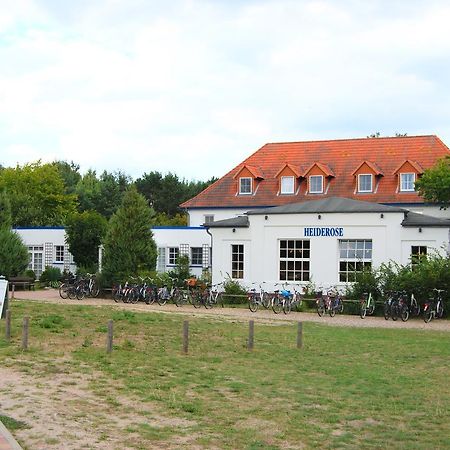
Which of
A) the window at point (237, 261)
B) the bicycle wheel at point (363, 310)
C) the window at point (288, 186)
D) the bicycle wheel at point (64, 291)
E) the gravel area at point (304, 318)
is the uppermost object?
the window at point (288, 186)

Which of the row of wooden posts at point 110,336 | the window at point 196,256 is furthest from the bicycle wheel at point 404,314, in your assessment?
the window at point 196,256

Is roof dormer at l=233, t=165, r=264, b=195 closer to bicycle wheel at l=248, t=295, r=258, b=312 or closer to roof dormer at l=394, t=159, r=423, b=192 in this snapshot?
roof dormer at l=394, t=159, r=423, b=192

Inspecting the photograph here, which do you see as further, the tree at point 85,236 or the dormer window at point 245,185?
the dormer window at point 245,185

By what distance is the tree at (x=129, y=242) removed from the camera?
3644 centimetres

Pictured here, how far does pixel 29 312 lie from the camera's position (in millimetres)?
23750

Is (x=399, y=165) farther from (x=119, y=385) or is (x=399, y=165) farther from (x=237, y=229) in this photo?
(x=119, y=385)

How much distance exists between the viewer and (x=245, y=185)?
5128cm

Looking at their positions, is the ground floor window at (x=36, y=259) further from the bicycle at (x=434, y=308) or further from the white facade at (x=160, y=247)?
the bicycle at (x=434, y=308)

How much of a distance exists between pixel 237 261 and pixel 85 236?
13.4 meters

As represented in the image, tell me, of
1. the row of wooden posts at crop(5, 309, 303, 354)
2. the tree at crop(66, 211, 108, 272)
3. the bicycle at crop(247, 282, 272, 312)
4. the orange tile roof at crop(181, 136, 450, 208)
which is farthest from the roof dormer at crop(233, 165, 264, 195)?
the row of wooden posts at crop(5, 309, 303, 354)

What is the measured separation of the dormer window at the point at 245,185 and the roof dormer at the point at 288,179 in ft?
6.35

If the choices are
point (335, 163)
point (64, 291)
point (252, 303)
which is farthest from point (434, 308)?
point (335, 163)

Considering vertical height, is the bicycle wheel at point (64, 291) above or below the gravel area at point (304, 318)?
above

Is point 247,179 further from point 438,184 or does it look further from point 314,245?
point 314,245
